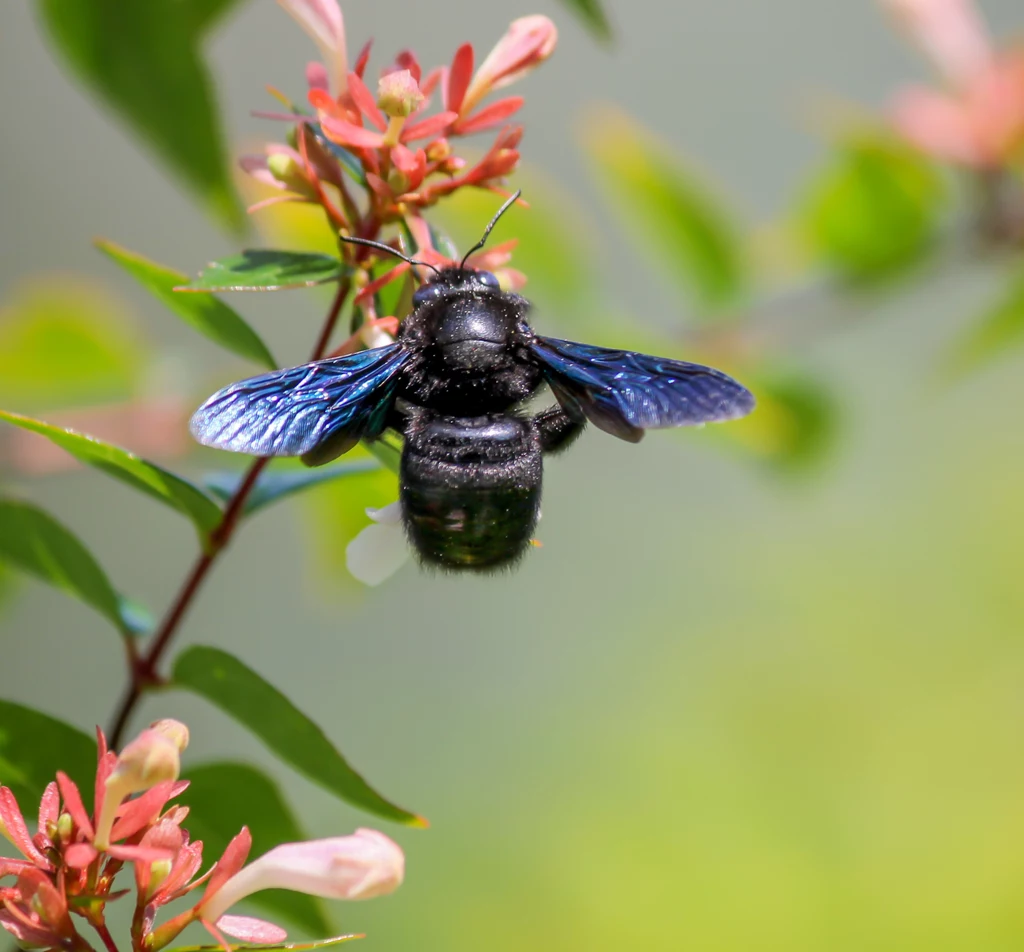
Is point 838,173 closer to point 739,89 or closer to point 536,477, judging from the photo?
point 536,477

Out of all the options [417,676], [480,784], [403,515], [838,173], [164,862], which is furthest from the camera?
[417,676]

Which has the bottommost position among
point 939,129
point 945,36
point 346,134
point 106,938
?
point 106,938

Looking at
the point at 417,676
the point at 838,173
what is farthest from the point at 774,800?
the point at 838,173

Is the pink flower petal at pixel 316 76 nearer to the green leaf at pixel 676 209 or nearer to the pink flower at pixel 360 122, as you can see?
the pink flower at pixel 360 122

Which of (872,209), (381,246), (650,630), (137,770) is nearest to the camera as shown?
(137,770)

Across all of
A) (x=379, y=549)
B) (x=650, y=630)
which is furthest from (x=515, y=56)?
(x=650, y=630)

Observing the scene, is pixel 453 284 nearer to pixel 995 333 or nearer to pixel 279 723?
pixel 279 723

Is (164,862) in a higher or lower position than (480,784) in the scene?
higher
